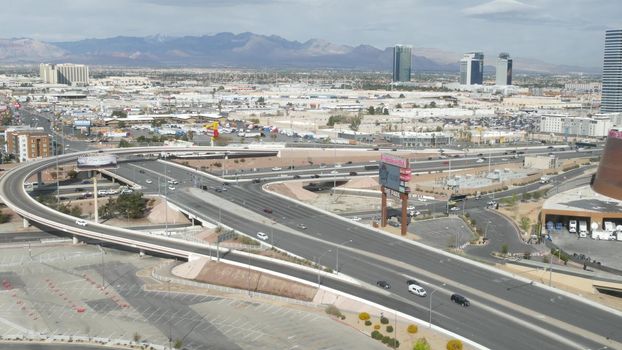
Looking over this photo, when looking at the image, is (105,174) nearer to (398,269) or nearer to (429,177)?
(429,177)

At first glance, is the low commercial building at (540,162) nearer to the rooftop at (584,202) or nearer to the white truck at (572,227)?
the rooftop at (584,202)

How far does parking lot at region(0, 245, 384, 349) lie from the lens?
31047 millimetres

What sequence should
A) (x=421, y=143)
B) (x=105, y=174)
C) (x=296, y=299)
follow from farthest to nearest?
(x=421, y=143), (x=105, y=174), (x=296, y=299)

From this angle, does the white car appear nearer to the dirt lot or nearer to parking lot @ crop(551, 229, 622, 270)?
the dirt lot

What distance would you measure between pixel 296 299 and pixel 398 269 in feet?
20.8

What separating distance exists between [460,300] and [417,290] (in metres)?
2.35

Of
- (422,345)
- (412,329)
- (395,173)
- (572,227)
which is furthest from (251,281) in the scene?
(572,227)

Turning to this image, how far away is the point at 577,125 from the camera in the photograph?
396 feet

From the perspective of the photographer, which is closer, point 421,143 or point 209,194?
point 209,194

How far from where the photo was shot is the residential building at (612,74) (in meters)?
144

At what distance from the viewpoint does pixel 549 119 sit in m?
126

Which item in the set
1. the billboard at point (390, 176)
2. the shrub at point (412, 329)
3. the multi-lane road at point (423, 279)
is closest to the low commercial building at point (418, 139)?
the multi-lane road at point (423, 279)

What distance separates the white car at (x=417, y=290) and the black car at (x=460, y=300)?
153cm

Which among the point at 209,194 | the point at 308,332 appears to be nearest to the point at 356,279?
the point at 308,332
